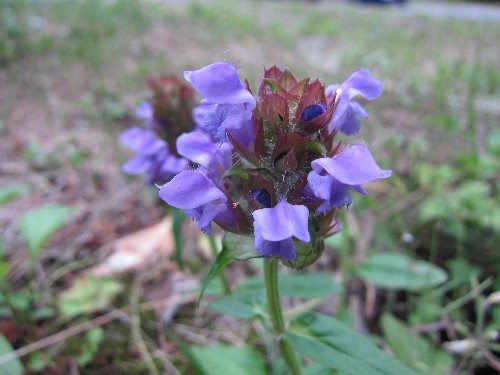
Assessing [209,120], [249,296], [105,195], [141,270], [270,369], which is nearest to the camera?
[209,120]

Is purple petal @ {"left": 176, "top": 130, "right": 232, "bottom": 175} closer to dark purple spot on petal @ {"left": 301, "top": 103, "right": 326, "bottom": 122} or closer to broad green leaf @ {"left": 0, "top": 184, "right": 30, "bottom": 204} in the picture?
dark purple spot on petal @ {"left": 301, "top": 103, "right": 326, "bottom": 122}

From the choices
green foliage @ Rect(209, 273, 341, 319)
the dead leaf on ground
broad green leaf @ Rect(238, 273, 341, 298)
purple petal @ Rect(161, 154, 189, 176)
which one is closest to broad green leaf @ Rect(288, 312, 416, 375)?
green foliage @ Rect(209, 273, 341, 319)

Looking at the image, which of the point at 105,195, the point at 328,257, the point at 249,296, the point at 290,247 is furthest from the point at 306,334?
the point at 105,195

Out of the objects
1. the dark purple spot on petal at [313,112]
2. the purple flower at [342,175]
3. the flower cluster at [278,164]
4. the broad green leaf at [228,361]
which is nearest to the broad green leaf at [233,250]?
the flower cluster at [278,164]

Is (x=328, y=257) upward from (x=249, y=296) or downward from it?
downward

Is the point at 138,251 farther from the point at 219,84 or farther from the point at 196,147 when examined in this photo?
the point at 219,84

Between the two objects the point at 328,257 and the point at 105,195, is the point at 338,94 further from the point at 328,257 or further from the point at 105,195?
the point at 105,195

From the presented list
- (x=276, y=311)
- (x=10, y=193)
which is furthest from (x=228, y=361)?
(x=10, y=193)
